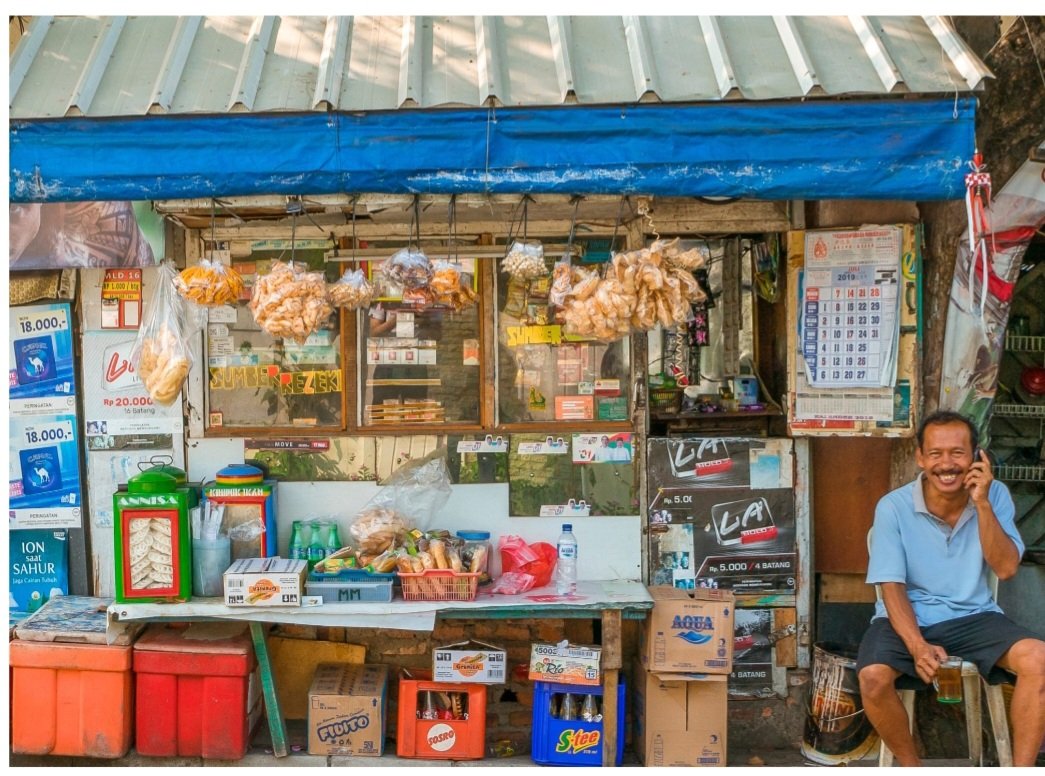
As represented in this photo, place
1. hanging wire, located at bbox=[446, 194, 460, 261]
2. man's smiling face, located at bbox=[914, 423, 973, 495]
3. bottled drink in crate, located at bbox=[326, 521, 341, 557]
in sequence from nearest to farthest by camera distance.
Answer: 1. man's smiling face, located at bbox=[914, 423, 973, 495]
2. hanging wire, located at bbox=[446, 194, 460, 261]
3. bottled drink in crate, located at bbox=[326, 521, 341, 557]

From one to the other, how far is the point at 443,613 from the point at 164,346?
204 centimetres

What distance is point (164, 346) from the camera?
5.09 m

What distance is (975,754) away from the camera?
4688 mm

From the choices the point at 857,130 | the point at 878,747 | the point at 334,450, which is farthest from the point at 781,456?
the point at 334,450

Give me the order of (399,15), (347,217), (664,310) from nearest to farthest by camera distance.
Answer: (664,310)
(399,15)
(347,217)

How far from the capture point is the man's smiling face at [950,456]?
175 inches

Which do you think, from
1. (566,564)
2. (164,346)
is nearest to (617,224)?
(566,564)

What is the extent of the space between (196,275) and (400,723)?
259cm

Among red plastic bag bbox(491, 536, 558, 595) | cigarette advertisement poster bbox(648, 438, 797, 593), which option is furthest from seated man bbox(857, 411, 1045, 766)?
red plastic bag bbox(491, 536, 558, 595)

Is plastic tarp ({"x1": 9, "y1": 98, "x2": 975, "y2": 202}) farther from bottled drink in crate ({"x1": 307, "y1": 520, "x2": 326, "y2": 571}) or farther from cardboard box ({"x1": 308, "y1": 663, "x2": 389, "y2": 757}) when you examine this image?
cardboard box ({"x1": 308, "y1": 663, "x2": 389, "y2": 757})

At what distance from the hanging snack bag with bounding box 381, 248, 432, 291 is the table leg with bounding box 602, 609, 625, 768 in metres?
1.96

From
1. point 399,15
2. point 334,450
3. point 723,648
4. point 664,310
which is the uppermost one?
point 399,15

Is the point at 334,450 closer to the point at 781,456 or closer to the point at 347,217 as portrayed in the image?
the point at 347,217

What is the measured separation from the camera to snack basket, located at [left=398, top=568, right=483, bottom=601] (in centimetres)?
502
